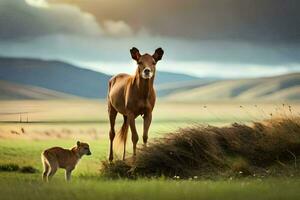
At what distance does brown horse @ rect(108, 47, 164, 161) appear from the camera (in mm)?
11188

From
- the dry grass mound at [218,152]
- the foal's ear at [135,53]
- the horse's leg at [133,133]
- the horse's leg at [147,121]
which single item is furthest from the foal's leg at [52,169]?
the foal's ear at [135,53]

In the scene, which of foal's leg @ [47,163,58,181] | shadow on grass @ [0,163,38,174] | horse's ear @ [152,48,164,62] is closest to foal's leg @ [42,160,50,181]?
foal's leg @ [47,163,58,181]

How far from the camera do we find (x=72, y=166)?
10711 millimetres

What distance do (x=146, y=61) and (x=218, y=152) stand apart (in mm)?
1981

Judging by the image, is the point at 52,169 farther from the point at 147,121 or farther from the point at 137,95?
the point at 137,95

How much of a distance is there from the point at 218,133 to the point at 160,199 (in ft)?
13.7

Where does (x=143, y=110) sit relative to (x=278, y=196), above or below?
above

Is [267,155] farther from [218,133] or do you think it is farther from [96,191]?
[96,191]

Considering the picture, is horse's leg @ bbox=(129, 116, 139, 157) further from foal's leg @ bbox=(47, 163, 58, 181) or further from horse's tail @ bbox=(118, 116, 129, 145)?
foal's leg @ bbox=(47, 163, 58, 181)

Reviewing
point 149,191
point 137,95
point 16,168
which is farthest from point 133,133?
point 149,191

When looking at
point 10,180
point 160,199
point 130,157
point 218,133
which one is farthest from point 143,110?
point 160,199

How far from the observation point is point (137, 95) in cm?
1166

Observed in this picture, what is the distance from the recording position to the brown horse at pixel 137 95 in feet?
36.7

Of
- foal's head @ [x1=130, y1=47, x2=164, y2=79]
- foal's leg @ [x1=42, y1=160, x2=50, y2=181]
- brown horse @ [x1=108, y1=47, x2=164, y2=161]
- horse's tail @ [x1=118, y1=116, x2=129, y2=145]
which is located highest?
foal's head @ [x1=130, y1=47, x2=164, y2=79]
